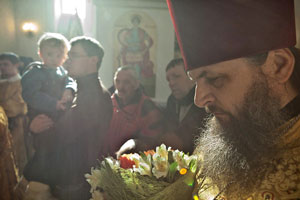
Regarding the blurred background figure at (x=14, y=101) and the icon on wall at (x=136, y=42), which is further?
the icon on wall at (x=136, y=42)

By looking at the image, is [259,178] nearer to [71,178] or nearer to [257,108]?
[257,108]

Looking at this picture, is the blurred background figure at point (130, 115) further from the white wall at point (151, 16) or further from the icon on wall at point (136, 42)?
the icon on wall at point (136, 42)

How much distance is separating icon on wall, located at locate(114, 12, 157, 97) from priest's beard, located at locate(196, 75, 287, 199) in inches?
115

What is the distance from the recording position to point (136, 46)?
14.5 feet

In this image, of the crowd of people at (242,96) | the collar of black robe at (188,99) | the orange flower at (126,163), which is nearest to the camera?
the crowd of people at (242,96)

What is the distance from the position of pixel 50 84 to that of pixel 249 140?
6.24ft

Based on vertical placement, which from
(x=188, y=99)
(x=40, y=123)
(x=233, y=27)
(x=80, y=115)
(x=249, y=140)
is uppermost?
(x=233, y=27)

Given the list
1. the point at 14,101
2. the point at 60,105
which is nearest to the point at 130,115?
the point at 60,105

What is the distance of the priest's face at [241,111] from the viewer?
1.08 m

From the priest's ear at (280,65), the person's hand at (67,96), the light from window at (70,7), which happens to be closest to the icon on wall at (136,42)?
the light from window at (70,7)

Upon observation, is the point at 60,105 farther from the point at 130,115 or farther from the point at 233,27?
the point at 233,27

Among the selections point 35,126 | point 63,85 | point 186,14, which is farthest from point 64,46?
point 186,14

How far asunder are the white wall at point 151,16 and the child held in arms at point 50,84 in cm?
105

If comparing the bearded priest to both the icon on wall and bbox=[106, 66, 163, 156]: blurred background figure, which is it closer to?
bbox=[106, 66, 163, 156]: blurred background figure
